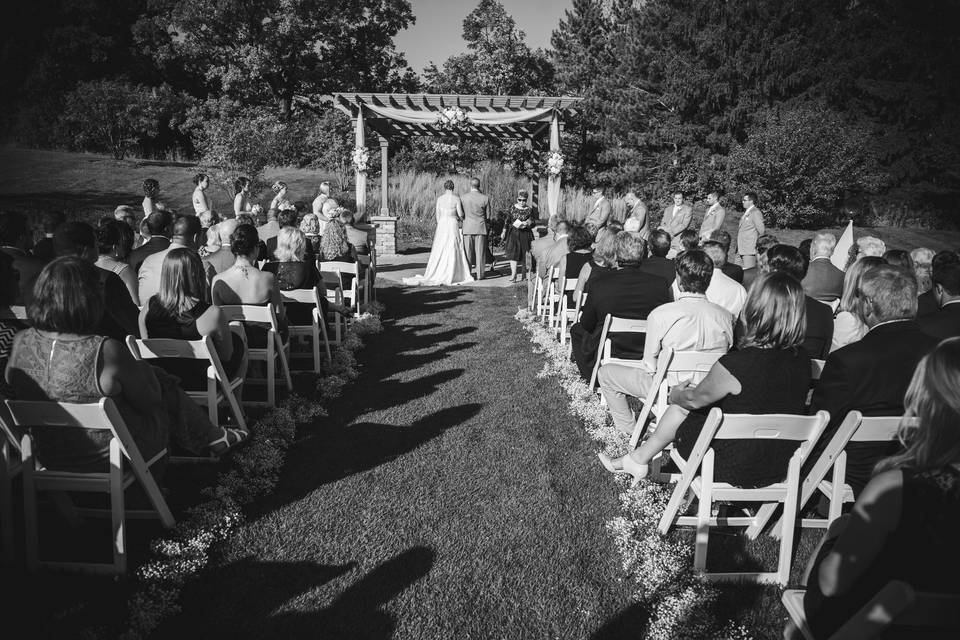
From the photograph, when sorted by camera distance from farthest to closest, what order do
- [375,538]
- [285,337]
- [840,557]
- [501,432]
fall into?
1. [285,337]
2. [501,432]
3. [375,538]
4. [840,557]

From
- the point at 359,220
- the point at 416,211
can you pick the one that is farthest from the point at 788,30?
the point at 359,220

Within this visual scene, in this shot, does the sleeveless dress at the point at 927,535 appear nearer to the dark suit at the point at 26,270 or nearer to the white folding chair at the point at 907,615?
the white folding chair at the point at 907,615

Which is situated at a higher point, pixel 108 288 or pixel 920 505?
pixel 108 288

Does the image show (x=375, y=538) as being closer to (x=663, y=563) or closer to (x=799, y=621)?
(x=663, y=563)

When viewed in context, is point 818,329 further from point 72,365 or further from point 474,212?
point 474,212

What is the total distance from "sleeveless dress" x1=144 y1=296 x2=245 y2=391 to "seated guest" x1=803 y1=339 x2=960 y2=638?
3685 mm

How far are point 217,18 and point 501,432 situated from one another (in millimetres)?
37240

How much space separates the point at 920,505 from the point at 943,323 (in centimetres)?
272

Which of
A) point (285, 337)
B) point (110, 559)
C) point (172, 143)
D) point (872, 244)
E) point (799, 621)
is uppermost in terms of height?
point (172, 143)

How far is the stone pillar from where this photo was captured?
14.7 metres

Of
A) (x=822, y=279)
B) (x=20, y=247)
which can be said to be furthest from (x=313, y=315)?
(x=822, y=279)

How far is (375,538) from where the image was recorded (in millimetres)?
3113

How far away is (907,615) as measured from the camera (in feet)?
5.38

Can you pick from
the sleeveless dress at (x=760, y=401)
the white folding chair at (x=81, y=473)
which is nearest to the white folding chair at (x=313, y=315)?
the white folding chair at (x=81, y=473)
